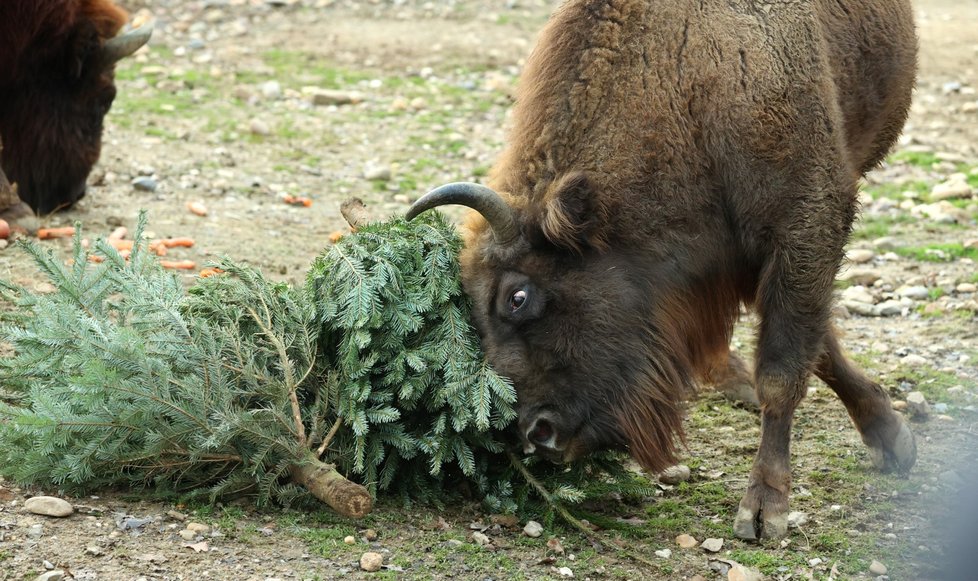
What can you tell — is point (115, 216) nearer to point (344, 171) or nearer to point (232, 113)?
point (344, 171)

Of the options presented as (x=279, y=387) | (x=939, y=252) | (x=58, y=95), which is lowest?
(x=279, y=387)

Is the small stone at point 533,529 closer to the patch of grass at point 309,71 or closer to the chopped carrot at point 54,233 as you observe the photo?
the chopped carrot at point 54,233

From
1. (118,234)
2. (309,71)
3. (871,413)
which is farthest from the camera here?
(309,71)

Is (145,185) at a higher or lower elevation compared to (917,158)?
lower

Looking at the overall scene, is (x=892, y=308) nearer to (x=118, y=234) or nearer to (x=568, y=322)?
(x=568, y=322)

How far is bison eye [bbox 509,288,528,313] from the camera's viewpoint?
4.54 m

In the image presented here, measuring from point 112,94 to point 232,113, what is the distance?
2.07 metres

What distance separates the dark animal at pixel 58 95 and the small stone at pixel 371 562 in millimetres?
4727

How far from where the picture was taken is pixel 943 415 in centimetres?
577

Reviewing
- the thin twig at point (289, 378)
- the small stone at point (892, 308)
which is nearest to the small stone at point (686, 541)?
the thin twig at point (289, 378)

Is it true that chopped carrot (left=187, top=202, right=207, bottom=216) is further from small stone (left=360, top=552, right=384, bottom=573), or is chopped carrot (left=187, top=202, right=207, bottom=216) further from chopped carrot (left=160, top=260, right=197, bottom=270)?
small stone (left=360, top=552, right=384, bottom=573)

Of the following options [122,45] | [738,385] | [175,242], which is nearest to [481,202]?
[738,385]

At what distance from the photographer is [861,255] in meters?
7.75

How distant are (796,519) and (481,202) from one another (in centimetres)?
180
